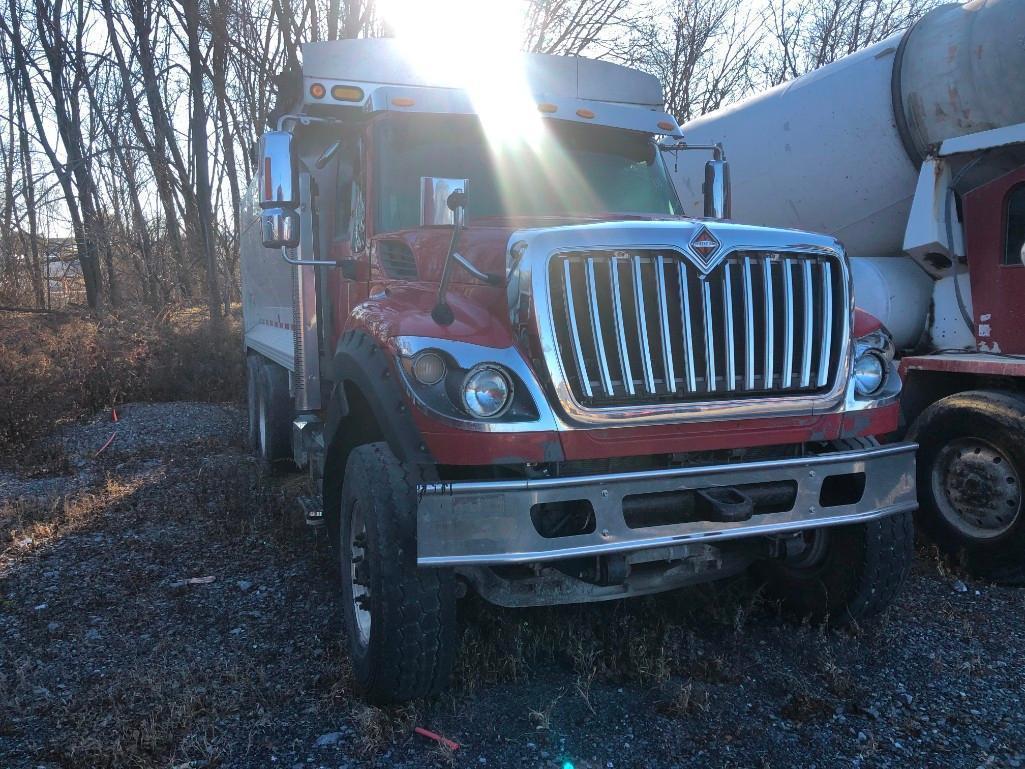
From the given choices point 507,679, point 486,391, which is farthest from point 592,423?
point 507,679

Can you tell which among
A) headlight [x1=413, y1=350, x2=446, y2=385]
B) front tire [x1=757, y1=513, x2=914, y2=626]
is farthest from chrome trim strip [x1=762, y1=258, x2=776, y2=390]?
headlight [x1=413, y1=350, x2=446, y2=385]

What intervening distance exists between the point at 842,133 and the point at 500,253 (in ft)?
13.4

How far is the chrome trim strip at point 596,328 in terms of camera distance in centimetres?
300

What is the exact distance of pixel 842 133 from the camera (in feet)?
20.1

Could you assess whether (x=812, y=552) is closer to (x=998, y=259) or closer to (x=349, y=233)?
(x=998, y=259)

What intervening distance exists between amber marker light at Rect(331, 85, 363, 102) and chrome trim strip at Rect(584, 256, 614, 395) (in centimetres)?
223

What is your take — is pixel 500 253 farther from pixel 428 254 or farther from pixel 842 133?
pixel 842 133

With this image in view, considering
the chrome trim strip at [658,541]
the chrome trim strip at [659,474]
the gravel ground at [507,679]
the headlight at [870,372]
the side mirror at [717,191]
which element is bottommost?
the gravel ground at [507,679]

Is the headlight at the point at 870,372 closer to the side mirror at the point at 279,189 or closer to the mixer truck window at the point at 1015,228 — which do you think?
the mixer truck window at the point at 1015,228

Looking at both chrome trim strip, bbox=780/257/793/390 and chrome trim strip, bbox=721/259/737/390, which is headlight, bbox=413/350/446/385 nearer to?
chrome trim strip, bbox=721/259/737/390

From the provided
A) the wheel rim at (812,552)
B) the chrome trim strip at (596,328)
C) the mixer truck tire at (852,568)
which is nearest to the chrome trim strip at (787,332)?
the mixer truck tire at (852,568)

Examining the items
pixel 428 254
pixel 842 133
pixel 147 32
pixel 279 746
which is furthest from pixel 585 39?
pixel 279 746

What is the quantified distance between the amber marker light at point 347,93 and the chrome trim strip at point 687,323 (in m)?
2.39

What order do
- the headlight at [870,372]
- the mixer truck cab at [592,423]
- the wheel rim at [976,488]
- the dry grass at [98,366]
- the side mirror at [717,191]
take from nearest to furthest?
the mixer truck cab at [592,423]
the headlight at [870,372]
the wheel rim at [976,488]
the side mirror at [717,191]
the dry grass at [98,366]
